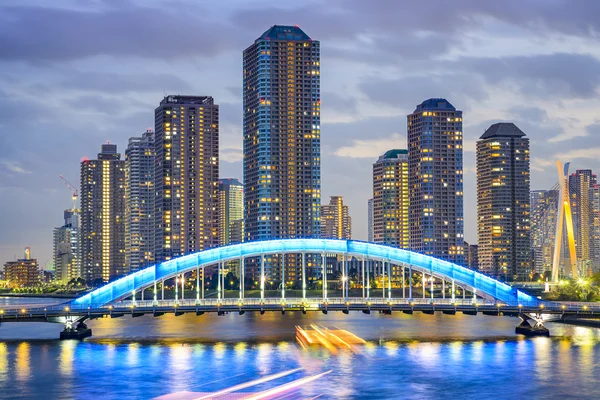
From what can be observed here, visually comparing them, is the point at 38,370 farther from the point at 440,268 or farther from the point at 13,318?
the point at 440,268

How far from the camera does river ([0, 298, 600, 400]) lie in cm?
7025

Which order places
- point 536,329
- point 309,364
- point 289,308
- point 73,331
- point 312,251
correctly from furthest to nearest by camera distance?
point 312,251 < point 536,329 < point 73,331 < point 289,308 < point 309,364

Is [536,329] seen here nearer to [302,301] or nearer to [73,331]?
[302,301]

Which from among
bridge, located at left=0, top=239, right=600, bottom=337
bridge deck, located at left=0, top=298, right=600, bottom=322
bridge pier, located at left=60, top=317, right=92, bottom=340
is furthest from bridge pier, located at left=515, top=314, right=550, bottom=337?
bridge pier, located at left=60, top=317, right=92, bottom=340

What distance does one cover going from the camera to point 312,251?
114625 mm

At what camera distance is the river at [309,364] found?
70.2m

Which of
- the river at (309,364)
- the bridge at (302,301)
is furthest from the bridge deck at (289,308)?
the river at (309,364)

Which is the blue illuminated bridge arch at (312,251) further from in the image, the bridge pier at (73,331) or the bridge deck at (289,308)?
the bridge pier at (73,331)

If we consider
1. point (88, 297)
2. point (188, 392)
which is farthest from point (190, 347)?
point (188, 392)

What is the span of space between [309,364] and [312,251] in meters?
33.1

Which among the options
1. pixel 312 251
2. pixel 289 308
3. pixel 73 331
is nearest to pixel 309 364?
pixel 289 308

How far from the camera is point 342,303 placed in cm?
10775

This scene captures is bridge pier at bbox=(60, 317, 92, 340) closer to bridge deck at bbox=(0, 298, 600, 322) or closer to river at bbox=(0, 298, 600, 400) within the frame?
river at bbox=(0, 298, 600, 400)

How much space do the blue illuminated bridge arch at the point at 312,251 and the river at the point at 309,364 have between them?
4.95m
